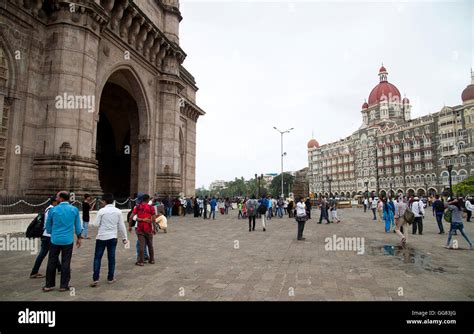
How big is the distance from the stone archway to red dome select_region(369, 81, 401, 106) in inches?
3238

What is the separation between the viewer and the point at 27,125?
13.2 meters

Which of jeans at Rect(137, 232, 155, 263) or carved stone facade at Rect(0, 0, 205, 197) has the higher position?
carved stone facade at Rect(0, 0, 205, 197)

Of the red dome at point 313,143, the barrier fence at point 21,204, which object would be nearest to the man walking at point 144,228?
the barrier fence at point 21,204

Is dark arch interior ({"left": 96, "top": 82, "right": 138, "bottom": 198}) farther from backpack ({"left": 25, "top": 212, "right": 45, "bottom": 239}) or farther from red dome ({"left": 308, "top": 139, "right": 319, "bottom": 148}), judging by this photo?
red dome ({"left": 308, "top": 139, "right": 319, "bottom": 148})

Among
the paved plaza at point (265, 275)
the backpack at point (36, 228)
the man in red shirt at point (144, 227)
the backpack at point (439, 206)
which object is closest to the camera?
the paved plaza at point (265, 275)

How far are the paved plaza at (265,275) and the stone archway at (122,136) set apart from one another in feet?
42.9

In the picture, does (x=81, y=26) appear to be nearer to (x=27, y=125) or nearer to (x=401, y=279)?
(x=27, y=125)

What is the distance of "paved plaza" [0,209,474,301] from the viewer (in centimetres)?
475

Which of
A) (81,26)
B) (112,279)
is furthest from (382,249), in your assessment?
(81,26)

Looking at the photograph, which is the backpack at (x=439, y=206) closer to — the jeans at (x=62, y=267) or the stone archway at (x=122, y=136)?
the jeans at (x=62, y=267)

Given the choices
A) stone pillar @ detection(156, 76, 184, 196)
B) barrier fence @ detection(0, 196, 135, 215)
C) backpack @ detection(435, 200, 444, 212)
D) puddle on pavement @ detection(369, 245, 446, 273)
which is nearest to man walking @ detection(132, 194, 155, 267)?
barrier fence @ detection(0, 196, 135, 215)

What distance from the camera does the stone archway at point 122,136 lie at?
841 inches

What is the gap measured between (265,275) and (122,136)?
23.2 meters

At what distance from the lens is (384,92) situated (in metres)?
86.4
